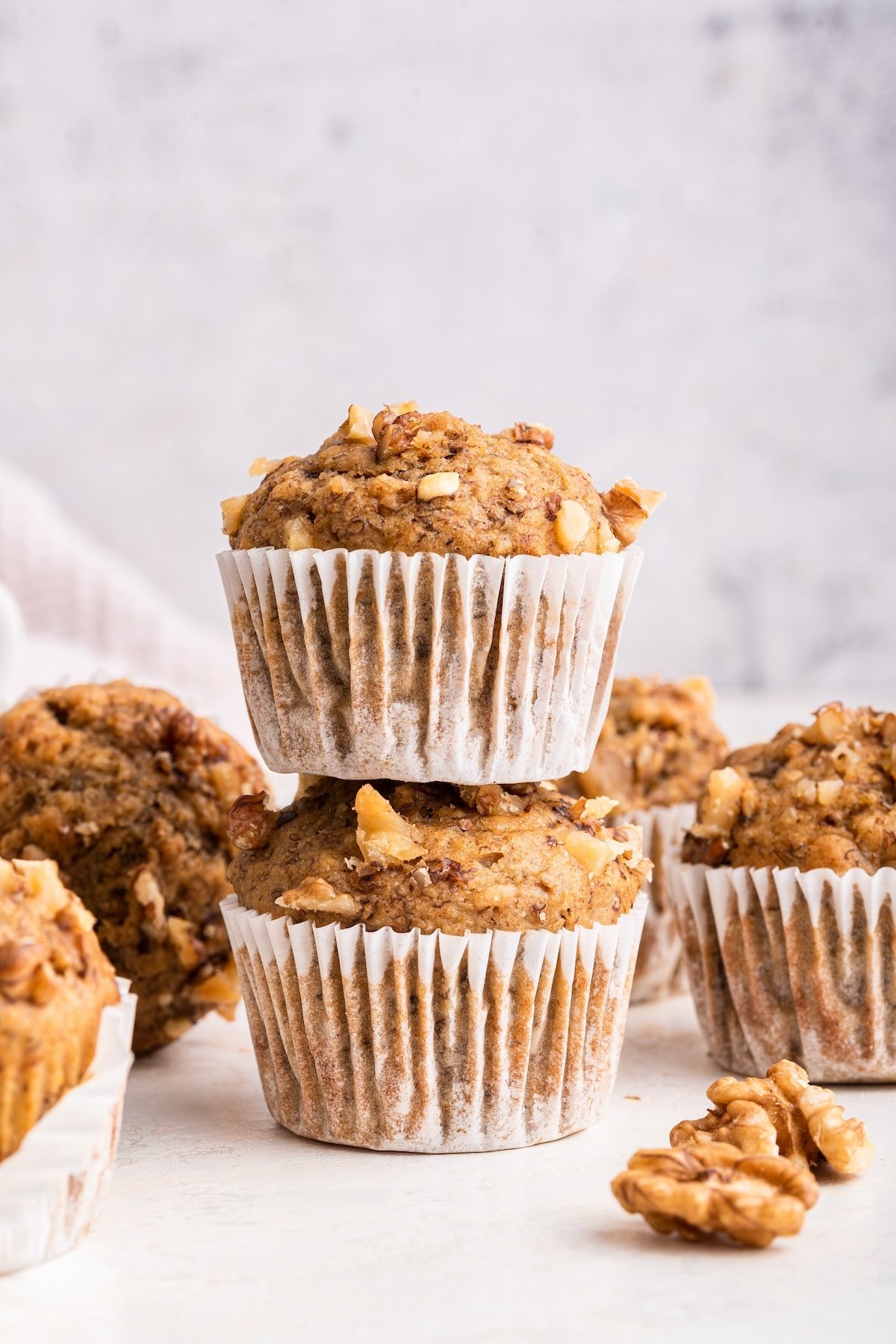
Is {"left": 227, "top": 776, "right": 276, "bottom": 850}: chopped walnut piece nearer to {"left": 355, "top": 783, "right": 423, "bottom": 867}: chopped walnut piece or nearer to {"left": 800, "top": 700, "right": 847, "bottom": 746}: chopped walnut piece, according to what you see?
{"left": 355, "top": 783, "right": 423, "bottom": 867}: chopped walnut piece

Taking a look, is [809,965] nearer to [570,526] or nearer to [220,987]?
[570,526]

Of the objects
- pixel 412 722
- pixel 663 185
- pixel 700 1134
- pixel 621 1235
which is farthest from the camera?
pixel 663 185

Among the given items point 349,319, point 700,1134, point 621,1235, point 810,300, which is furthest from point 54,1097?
point 810,300

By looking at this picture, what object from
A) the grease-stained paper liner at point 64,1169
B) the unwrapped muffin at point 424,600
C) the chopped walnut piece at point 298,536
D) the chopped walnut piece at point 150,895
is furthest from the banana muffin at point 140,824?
the grease-stained paper liner at point 64,1169

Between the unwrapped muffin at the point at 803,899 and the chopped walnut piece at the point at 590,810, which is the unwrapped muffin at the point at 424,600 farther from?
the unwrapped muffin at the point at 803,899

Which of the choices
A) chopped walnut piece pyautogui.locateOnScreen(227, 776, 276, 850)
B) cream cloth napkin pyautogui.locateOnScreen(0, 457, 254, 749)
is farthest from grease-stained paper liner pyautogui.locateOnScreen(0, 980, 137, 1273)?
cream cloth napkin pyautogui.locateOnScreen(0, 457, 254, 749)

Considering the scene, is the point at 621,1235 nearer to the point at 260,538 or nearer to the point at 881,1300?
the point at 881,1300

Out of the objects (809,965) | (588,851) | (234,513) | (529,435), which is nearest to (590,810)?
(588,851)
